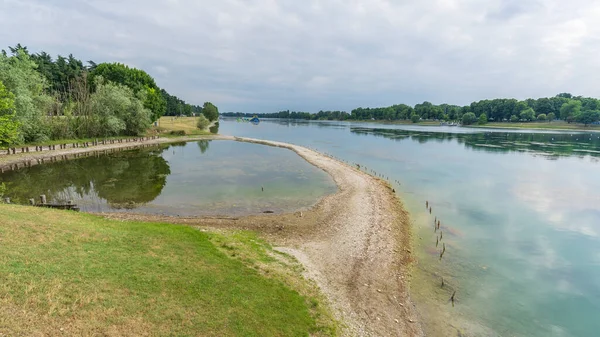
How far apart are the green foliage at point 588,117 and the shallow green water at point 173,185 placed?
615 ft

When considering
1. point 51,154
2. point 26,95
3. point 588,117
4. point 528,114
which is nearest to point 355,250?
point 26,95

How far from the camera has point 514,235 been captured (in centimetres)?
2509

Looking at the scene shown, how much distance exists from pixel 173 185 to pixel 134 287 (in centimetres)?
2885

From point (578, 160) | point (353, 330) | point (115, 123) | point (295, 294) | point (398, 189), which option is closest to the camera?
point (353, 330)

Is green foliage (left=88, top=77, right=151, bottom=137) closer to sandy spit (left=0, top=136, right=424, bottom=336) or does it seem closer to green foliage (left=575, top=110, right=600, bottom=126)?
sandy spit (left=0, top=136, right=424, bottom=336)

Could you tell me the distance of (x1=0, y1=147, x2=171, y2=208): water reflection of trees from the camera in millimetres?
31078

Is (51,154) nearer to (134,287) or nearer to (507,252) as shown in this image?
(134,287)

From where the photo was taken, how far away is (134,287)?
10914mm

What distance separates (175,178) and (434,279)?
119 ft

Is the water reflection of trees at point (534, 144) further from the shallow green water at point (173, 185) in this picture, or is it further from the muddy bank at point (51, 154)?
the muddy bank at point (51, 154)

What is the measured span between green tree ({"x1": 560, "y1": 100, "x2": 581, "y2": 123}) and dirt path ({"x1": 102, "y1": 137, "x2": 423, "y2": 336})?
199237mm

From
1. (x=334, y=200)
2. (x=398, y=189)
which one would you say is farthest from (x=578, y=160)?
(x=334, y=200)

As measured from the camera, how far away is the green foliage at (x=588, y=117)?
6122 inches

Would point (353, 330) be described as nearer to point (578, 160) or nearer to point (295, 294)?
point (295, 294)
